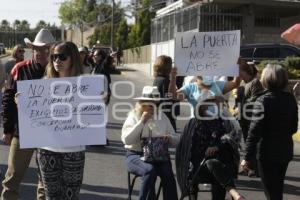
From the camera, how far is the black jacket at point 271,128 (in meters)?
5.46

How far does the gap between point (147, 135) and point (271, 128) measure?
4.50 feet

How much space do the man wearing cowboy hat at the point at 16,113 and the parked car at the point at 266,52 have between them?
16.7 metres

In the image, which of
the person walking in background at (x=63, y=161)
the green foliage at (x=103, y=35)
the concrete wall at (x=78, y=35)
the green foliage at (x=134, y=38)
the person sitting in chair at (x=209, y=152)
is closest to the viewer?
the person walking in background at (x=63, y=161)

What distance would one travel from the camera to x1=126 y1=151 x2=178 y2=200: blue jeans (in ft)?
19.7

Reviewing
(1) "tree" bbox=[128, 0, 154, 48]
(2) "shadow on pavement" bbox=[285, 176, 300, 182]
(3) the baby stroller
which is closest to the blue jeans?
(3) the baby stroller

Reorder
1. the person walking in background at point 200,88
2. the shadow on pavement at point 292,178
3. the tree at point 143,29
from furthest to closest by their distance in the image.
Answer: the tree at point 143,29, the shadow on pavement at point 292,178, the person walking in background at point 200,88

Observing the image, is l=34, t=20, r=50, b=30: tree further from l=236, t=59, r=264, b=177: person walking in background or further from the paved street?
l=236, t=59, r=264, b=177: person walking in background

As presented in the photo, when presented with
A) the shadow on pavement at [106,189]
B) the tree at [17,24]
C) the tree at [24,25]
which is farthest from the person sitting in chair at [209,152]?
the tree at [24,25]

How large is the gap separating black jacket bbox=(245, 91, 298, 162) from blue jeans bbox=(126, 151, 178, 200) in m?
0.98

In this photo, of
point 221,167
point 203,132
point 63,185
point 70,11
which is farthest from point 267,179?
point 70,11

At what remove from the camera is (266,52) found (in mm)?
22328

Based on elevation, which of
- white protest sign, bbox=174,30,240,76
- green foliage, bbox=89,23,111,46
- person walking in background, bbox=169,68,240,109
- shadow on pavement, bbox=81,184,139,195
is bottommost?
shadow on pavement, bbox=81,184,139,195

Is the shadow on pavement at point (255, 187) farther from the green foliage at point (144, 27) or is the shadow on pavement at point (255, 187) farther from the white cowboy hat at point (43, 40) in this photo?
the green foliage at point (144, 27)

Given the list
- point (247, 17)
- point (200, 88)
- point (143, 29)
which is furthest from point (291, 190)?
point (143, 29)
